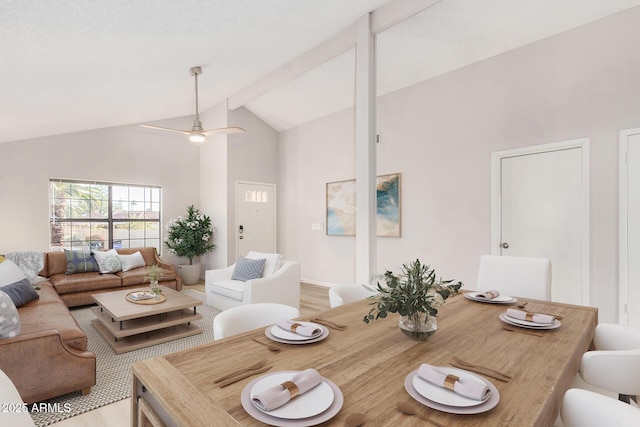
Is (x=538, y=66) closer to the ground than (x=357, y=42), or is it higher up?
closer to the ground

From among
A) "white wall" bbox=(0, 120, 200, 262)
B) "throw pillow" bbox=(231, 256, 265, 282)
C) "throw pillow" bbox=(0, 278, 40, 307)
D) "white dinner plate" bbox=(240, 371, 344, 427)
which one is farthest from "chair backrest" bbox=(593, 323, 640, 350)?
"white wall" bbox=(0, 120, 200, 262)

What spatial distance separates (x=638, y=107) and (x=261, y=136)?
5.55 metres

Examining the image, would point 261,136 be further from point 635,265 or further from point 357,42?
point 635,265

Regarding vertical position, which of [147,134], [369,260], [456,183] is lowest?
[369,260]

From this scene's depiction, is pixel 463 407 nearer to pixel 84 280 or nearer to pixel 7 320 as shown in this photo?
pixel 7 320

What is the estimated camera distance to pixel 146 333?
3318 mm

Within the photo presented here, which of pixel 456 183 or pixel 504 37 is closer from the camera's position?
pixel 504 37

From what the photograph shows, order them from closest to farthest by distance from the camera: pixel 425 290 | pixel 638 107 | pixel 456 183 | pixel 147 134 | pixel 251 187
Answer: pixel 425 290
pixel 638 107
pixel 456 183
pixel 147 134
pixel 251 187

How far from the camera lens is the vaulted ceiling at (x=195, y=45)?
238cm

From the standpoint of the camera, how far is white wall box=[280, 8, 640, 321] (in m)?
3.13

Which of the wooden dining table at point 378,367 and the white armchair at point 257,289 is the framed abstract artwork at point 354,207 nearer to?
the white armchair at point 257,289

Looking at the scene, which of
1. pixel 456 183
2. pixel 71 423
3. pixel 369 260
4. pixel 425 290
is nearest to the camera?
pixel 425 290

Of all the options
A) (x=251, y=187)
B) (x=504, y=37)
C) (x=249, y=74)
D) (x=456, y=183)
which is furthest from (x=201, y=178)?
(x=504, y=37)

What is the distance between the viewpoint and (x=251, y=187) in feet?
21.2
